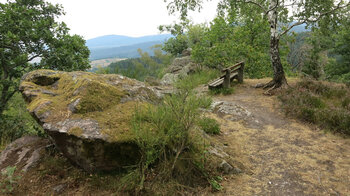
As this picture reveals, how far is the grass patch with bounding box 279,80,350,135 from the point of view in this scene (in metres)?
5.65

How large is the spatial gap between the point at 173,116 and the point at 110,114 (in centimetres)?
118

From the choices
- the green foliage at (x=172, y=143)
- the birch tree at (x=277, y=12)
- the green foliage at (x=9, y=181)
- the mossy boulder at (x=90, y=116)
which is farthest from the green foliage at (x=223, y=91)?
the green foliage at (x=9, y=181)

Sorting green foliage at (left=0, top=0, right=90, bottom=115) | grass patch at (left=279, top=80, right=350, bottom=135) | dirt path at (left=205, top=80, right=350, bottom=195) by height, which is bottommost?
dirt path at (left=205, top=80, right=350, bottom=195)

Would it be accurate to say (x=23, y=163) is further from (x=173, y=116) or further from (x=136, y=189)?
(x=173, y=116)

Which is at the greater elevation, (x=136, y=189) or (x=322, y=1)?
(x=322, y=1)

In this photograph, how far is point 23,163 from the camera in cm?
350

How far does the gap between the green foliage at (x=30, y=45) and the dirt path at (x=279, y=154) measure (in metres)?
6.16

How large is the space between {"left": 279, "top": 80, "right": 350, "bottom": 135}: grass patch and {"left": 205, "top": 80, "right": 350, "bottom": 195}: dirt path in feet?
1.15

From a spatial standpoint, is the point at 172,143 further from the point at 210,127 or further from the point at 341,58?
the point at 341,58

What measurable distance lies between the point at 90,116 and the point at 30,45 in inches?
242

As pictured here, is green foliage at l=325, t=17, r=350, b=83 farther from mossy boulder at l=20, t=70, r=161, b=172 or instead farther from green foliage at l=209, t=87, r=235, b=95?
mossy boulder at l=20, t=70, r=161, b=172

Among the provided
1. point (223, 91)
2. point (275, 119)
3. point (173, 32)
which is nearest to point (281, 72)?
point (223, 91)

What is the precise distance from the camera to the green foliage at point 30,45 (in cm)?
684

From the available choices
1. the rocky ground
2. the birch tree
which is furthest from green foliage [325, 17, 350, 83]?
the rocky ground
